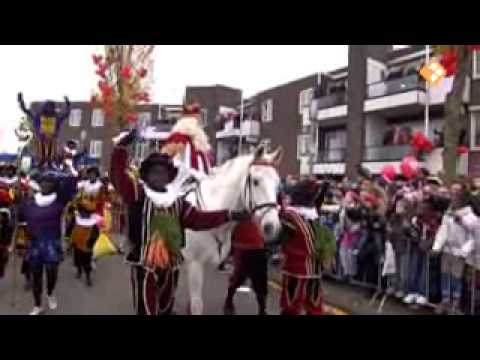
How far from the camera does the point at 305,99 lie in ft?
135

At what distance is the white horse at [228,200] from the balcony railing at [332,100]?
29591 mm

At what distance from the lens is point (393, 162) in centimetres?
2891

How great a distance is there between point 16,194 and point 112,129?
16.6 metres

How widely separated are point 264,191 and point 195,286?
1.39 metres

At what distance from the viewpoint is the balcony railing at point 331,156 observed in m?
35.5

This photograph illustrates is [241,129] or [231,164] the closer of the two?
[231,164]

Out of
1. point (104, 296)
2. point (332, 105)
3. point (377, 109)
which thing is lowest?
point (104, 296)

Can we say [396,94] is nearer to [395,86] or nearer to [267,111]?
[395,86]

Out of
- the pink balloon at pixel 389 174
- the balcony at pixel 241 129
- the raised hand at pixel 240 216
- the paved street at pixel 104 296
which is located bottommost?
the paved street at pixel 104 296

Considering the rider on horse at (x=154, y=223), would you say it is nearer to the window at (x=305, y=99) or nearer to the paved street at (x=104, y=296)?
the paved street at (x=104, y=296)

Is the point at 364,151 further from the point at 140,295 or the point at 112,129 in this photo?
the point at 140,295

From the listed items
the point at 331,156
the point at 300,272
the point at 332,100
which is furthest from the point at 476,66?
the point at 300,272

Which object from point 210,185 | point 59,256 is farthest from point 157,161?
point 59,256

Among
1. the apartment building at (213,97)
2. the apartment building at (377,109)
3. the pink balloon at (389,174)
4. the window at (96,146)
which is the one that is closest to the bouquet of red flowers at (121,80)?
the apartment building at (377,109)
